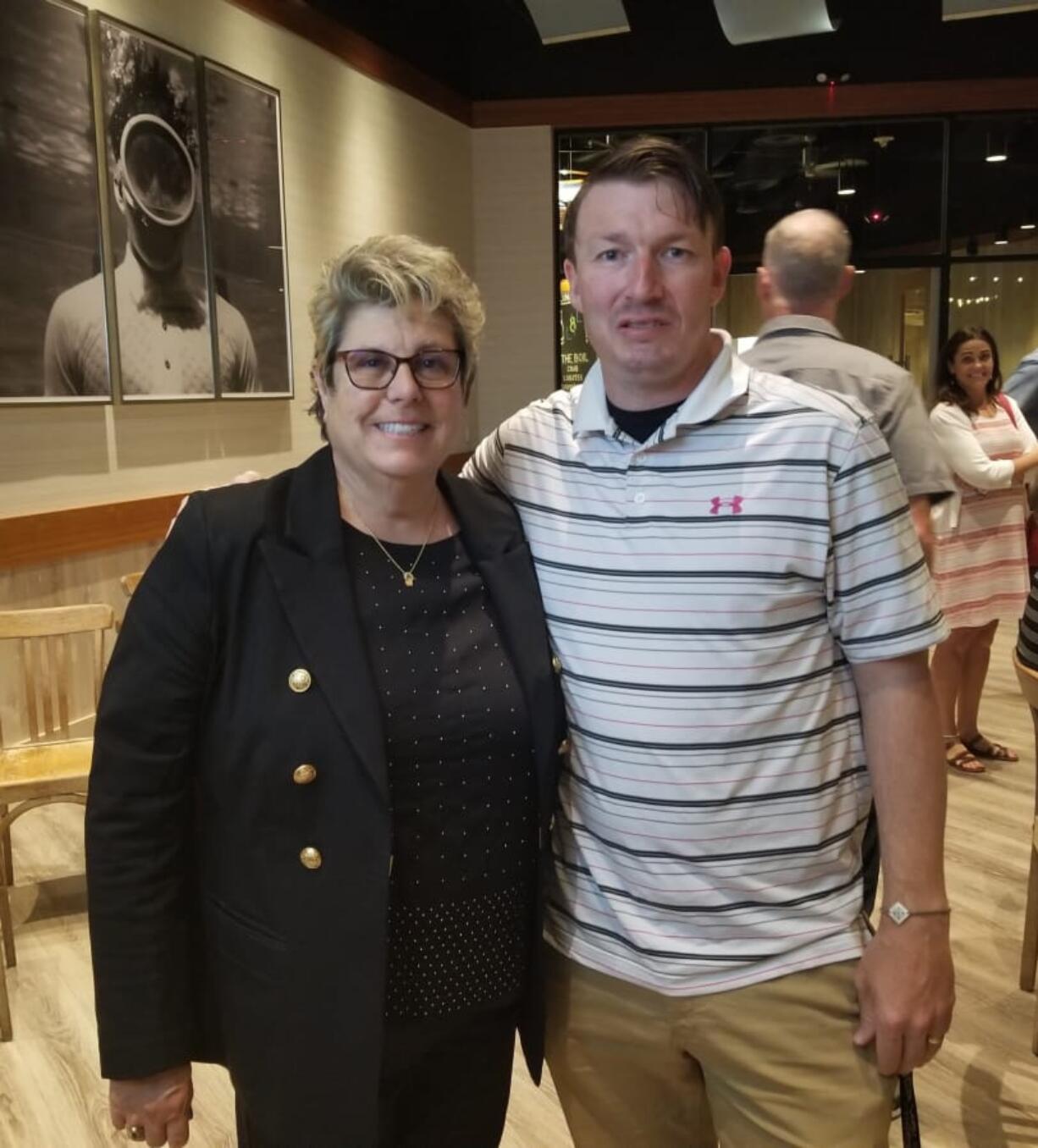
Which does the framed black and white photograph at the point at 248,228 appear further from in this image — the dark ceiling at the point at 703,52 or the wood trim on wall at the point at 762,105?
the wood trim on wall at the point at 762,105

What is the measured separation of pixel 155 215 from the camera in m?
4.59

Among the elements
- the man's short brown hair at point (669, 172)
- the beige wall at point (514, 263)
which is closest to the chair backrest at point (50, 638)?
the man's short brown hair at point (669, 172)

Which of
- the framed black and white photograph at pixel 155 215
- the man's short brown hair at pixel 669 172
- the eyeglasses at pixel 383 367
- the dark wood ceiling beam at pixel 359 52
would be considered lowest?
the eyeglasses at pixel 383 367

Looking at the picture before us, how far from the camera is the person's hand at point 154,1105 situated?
1357 mm

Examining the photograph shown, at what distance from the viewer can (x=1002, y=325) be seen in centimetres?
870

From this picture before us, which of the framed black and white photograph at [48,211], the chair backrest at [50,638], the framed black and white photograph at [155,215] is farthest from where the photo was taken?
the framed black and white photograph at [155,215]

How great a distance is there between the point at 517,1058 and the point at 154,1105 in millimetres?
1503

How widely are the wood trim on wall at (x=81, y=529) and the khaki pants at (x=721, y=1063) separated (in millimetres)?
2590

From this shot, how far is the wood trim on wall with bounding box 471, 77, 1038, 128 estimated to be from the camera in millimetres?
7988

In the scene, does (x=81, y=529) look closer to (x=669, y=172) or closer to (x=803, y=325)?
(x=803, y=325)

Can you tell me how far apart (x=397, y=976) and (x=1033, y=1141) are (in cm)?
177

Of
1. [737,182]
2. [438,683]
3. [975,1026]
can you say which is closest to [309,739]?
[438,683]

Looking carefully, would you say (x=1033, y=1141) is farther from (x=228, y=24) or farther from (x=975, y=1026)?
(x=228, y=24)

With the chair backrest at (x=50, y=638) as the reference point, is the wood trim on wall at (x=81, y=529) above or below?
above
